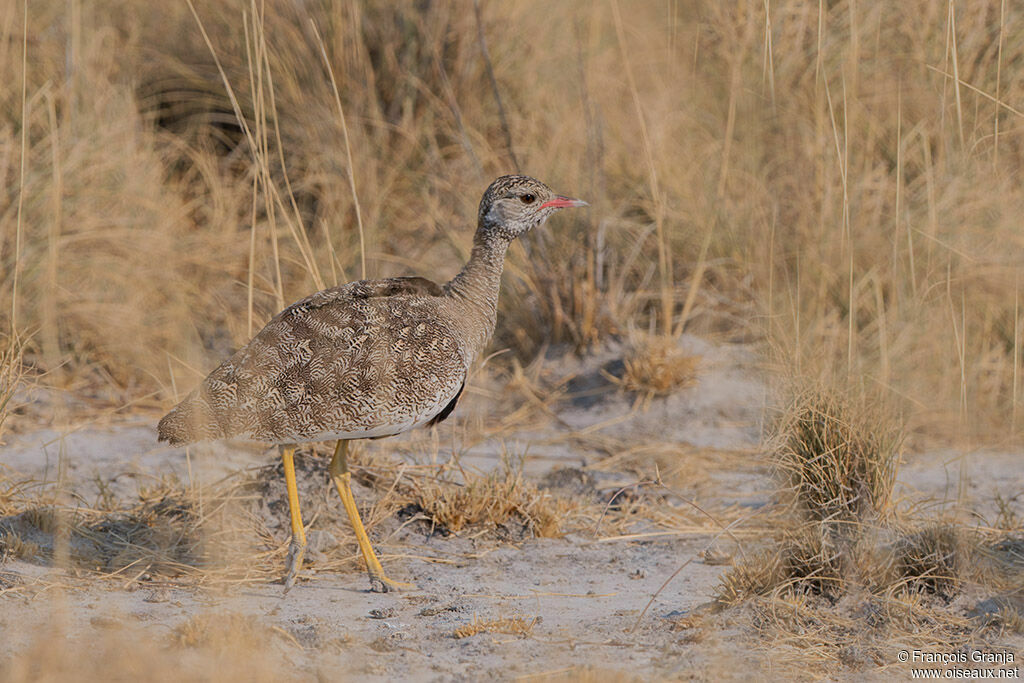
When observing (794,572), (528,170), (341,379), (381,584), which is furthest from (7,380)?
(528,170)

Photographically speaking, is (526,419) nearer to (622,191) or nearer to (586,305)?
(586,305)

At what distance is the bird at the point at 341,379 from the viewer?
4.24 m

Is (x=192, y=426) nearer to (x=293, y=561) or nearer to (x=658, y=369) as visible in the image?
(x=293, y=561)

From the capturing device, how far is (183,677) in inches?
133

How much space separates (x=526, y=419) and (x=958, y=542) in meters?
2.71

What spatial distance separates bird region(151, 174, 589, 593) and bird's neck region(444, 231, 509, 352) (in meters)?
0.09

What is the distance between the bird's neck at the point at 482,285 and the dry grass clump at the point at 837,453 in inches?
47.8

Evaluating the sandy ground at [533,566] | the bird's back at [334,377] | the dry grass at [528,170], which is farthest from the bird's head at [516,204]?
the sandy ground at [533,566]

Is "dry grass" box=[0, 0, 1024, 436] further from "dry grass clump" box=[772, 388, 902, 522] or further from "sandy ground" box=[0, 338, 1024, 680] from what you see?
"dry grass clump" box=[772, 388, 902, 522]

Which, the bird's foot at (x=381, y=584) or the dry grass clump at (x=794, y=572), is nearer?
the dry grass clump at (x=794, y=572)

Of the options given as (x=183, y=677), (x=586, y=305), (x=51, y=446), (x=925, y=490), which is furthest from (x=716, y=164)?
(x=183, y=677)

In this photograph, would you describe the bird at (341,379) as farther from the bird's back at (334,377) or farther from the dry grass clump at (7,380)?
the dry grass clump at (7,380)

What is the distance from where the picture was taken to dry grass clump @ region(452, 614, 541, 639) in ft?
13.0

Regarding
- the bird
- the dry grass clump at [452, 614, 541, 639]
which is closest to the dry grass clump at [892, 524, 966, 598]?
the dry grass clump at [452, 614, 541, 639]
